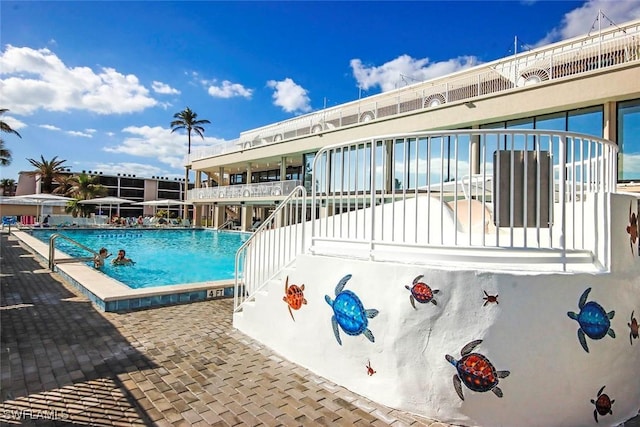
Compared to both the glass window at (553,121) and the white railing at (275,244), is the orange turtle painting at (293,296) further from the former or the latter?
the glass window at (553,121)

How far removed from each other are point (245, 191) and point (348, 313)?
973 inches

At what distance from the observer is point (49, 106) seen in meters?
13.8

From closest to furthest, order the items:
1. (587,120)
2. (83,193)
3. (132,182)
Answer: (587,120) < (83,193) < (132,182)

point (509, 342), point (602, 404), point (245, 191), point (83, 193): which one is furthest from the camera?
point (83, 193)

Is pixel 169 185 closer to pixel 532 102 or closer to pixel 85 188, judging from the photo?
pixel 85 188

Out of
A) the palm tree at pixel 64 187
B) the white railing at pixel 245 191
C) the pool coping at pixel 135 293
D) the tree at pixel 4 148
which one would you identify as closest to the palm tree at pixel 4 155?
the tree at pixel 4 148

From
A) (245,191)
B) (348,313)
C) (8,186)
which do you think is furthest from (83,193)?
(348,313)

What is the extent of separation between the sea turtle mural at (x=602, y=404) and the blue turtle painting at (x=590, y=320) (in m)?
0.46

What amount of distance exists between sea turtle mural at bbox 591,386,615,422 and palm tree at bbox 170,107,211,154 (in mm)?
50535

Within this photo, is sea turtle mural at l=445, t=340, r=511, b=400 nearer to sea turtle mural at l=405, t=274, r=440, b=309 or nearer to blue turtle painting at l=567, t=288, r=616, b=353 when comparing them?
sea turtle mural at l=405, t=274, r=440, b=309

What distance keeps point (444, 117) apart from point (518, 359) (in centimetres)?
1530

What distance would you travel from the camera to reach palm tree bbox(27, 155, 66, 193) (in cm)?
4744

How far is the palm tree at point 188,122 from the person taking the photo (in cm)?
4756

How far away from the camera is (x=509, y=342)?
288cm
